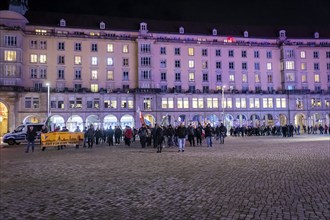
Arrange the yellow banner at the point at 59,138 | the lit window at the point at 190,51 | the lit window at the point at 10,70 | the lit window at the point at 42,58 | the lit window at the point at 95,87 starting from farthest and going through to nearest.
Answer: the lit window at the point at 190,51 → the lit window at the point at 95,87 → the lit window at the point at 42,58 → the lit window at the point at 10,70 → the yellow banner at the point at 59,138

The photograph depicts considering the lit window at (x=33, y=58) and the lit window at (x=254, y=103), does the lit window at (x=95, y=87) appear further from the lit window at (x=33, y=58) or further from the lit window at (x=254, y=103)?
the lit window at (x=254, y=103)

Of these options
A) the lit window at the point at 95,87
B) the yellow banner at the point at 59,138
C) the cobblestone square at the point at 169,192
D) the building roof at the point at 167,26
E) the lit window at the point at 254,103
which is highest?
the building roof at the point at 167,26

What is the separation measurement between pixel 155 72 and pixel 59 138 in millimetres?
48966

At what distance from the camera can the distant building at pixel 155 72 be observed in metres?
65.8

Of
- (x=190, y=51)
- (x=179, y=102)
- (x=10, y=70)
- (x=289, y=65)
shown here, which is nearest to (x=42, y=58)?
(x=10, y=70)

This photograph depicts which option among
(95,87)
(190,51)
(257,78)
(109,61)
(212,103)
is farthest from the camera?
(257,78)

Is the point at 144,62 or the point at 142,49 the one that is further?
the point at 144,62

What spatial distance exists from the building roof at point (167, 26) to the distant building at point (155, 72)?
0.80 ft

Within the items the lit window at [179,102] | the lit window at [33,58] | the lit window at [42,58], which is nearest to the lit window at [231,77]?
the lit window at [179,102]

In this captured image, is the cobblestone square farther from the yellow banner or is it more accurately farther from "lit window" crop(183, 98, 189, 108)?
"lit window" crop(183, 98, 189, 108)

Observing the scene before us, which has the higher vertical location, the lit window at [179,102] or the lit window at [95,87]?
the lit window at [95,87]

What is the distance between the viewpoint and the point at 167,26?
260 feet

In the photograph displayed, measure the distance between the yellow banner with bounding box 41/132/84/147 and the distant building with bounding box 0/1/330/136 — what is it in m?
36.2

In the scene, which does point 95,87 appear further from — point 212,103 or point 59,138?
point 59,138
